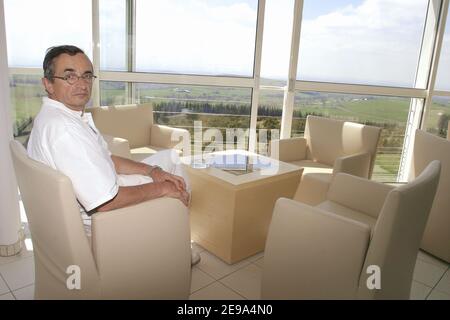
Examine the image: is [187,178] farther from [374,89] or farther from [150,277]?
[374,89]

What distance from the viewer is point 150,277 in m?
1.60

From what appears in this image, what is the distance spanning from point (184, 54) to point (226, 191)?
8.38 feet

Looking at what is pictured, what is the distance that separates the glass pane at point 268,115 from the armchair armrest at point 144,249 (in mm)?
2966

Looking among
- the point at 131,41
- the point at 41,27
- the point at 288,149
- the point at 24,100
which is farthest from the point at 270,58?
the point at 24,100

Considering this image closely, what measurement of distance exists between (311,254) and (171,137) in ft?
8.18

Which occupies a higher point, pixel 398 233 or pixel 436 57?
pixel 436 57

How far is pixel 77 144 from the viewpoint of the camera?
1437 millimetres

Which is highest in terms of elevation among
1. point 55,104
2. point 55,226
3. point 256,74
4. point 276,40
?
point 276,40

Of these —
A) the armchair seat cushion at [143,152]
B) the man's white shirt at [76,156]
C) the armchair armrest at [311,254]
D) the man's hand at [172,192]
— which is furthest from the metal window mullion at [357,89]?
the man's white shirt at [76,156]

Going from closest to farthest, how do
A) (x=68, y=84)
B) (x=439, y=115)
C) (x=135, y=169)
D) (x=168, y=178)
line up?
1. (x=68, y=84)
2. (x=168, y=178)
3. (x=135, y=169)
4. (x=439, y=115)

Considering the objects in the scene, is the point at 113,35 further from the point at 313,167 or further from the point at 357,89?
the point at 357,89

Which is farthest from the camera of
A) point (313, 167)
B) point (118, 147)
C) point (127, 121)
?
point (127, 121)
